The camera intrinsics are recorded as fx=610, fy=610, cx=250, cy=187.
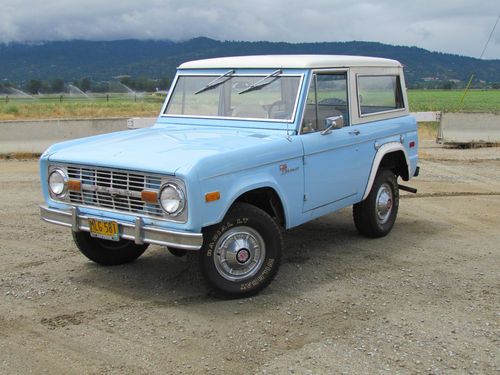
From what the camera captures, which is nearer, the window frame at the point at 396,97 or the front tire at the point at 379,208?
the window frame at the point at 396,97

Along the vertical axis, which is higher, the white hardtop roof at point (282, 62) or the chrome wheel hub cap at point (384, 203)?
the white hardtop roof at point (282, 62)

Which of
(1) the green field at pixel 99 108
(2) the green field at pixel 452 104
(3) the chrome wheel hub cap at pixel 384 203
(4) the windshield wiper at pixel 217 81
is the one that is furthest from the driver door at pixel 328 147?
(2) the green field at pixel 452 104

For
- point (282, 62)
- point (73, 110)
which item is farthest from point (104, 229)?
point (73, 110)

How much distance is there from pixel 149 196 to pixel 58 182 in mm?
1084

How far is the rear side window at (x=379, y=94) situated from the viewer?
6656 millimetres

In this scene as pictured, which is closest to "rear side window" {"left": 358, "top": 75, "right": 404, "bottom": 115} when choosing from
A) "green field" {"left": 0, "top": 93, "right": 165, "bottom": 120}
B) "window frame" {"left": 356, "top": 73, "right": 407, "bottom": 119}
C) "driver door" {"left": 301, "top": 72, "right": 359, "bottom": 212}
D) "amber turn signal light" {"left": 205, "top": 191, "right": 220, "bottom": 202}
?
"window frame" {"left": 356, "top": 73, "right": 407, "bottom": 119}

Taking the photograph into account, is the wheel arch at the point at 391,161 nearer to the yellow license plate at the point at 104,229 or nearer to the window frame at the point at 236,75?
the window frame at the point at 236,75

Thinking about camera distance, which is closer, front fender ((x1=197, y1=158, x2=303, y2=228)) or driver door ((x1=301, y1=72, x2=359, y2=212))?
front fender ((x1=197, y1=158, x2=303, y2=228))

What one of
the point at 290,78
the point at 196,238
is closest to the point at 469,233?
the point at 290,78

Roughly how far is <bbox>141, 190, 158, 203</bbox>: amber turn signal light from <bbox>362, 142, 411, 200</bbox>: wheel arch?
278 cm

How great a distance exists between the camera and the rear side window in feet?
21.8

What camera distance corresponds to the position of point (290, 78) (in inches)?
231

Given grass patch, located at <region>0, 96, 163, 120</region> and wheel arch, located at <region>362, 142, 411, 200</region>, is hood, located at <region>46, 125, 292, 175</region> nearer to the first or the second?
wheel arch, located at <region>362, 142, 411, 200</region>

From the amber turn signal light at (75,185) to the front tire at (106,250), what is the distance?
29.6 inches
